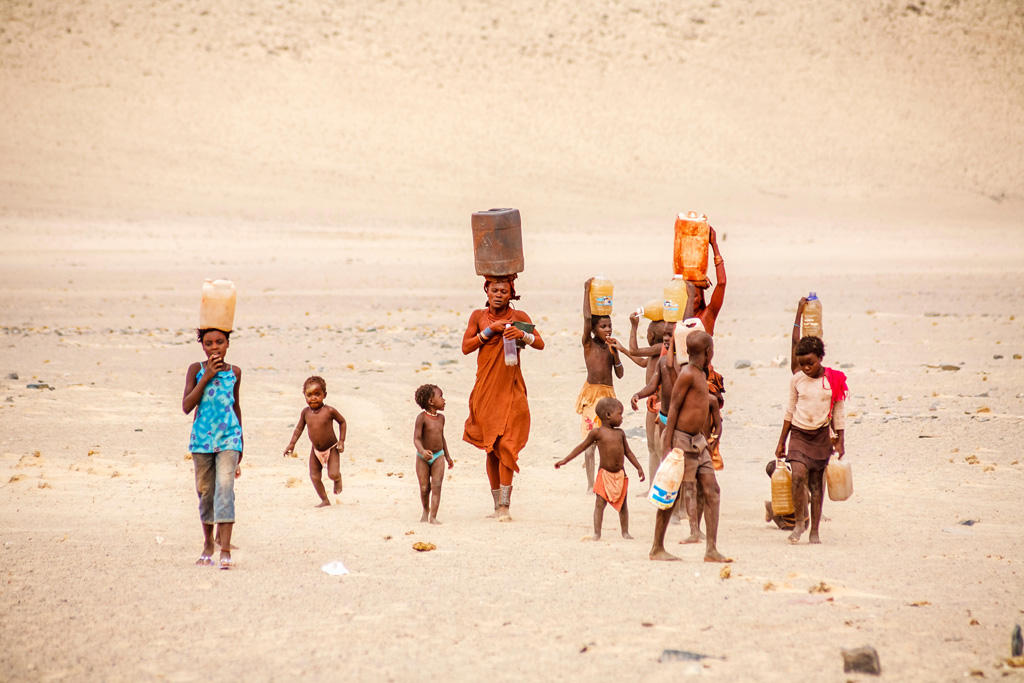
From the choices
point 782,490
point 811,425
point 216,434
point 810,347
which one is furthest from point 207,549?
point 810,347

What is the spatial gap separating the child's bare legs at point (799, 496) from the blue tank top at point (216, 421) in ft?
11.8

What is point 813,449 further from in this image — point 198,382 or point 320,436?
point 198,382

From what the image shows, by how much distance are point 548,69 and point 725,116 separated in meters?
11.1

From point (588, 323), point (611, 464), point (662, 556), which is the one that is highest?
point (588, 323)

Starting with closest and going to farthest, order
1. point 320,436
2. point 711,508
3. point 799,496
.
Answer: point 711,508 < point 799,496 < point 320,436

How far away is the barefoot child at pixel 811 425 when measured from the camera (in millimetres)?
6809

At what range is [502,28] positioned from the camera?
6569 cm

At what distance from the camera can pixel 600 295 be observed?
813 centimetres

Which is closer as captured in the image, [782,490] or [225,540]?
[225,540]

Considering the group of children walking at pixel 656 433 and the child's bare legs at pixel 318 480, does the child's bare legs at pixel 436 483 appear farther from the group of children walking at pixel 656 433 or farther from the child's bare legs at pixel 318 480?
the child's bare legs at pixel 318 480

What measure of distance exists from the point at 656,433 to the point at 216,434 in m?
3.37

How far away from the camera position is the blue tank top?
6305mm

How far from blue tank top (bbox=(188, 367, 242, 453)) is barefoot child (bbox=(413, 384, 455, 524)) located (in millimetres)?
1531

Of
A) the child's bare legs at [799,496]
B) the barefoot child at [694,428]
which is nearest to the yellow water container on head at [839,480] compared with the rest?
the child's bare legs at [799,496]
